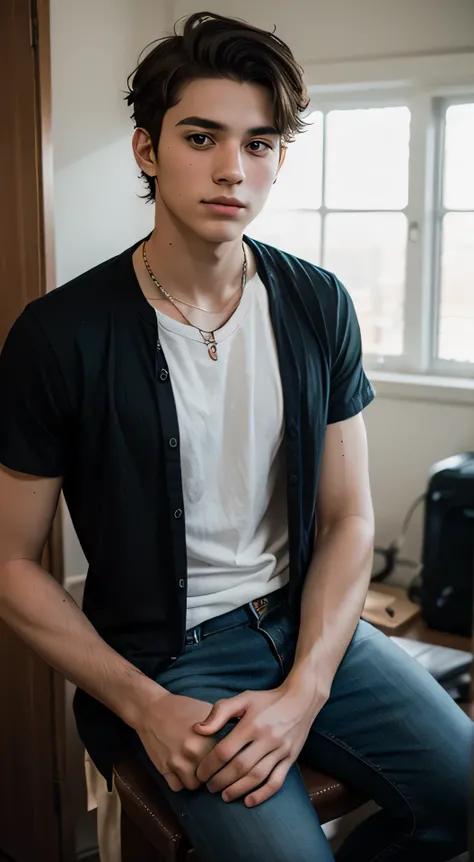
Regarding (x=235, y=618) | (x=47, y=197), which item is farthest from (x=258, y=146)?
(x=235, y=618)

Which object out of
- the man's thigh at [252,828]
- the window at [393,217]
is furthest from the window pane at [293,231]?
the man's thigh at [252,828]

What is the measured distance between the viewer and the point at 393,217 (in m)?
2.43

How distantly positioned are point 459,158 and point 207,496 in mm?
1390

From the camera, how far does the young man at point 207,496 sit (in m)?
1.18

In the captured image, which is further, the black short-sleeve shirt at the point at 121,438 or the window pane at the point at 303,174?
the window pane at the point at 303,174

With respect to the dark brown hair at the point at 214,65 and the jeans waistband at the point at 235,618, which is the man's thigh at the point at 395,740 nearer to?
the jeans waistband at the point at 235,618

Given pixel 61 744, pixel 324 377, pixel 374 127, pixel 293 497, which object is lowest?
pixel 61 744

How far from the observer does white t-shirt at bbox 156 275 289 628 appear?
1.24 meters

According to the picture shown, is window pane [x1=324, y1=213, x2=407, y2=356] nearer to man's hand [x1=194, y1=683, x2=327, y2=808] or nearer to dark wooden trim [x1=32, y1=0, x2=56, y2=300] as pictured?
dark wooden trim [x1=32, y1=0, x2=56, y2=300]

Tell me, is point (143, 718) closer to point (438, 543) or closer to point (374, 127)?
point (438, 543)

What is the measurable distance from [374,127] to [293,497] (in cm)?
141

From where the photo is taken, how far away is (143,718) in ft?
3.73

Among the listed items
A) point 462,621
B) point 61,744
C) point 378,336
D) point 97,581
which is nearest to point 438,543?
point 462,621

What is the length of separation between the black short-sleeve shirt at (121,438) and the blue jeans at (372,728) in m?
0.05
